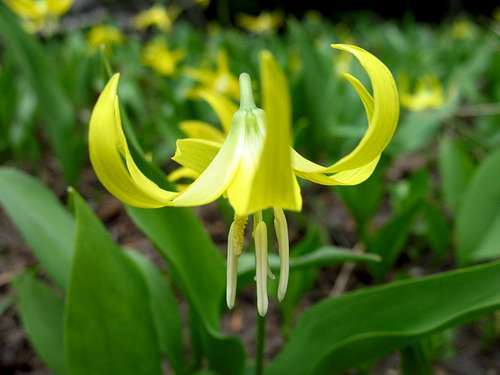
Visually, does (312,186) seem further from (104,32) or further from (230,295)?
(104,32)

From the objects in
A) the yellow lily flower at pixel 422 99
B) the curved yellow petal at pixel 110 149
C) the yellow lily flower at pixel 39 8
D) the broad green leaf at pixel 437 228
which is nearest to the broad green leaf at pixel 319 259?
the curved yellow petal at pixel 110 149

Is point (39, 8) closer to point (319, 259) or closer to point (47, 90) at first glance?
point (47, 90)

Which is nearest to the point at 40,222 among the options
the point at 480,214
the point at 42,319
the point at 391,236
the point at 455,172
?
the point at 42,319

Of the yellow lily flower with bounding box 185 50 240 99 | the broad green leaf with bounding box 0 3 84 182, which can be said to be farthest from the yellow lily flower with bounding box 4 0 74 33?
the yellow lily flower with bounding box 185 50 240 99

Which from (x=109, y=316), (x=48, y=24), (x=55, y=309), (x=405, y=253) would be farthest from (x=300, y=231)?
(x=48, y=24)

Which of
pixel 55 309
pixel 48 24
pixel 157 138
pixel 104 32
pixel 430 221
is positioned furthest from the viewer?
pixel 104 32

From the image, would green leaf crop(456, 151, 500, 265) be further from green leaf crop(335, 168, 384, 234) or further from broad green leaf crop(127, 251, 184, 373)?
broad green leaf crop(127, 251, 184, 373)
